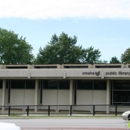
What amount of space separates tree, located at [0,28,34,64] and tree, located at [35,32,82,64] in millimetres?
4832

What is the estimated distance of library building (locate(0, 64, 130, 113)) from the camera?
31198 mm

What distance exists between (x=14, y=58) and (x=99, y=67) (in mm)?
58064

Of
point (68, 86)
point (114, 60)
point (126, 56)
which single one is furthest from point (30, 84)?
point (114, 60)

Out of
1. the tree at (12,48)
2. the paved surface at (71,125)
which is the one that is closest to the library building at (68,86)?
the paved surface at (71,125)

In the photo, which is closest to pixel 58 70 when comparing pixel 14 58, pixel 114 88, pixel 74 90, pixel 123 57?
pixel 74 90

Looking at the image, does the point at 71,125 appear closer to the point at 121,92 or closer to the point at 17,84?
the point at 121,92

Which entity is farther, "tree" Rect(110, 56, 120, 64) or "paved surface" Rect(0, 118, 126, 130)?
"tree" Rect(110, 56, 120, 64)

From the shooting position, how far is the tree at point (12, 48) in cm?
8888

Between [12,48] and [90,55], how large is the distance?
69.4ft

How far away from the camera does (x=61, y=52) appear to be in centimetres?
9381

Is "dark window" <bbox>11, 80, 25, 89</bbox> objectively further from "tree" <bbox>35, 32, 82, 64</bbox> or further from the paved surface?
"tree" <bbox>35, 32, 82, 64</bbox>

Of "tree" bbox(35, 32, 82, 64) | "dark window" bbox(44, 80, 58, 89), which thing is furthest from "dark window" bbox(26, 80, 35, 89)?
"tree" bbox(35, 32, 82, 64)

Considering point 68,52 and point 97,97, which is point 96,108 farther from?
point 68,52

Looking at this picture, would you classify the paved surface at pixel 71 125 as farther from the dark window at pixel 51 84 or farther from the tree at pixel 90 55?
the tree at pixel 90 55
